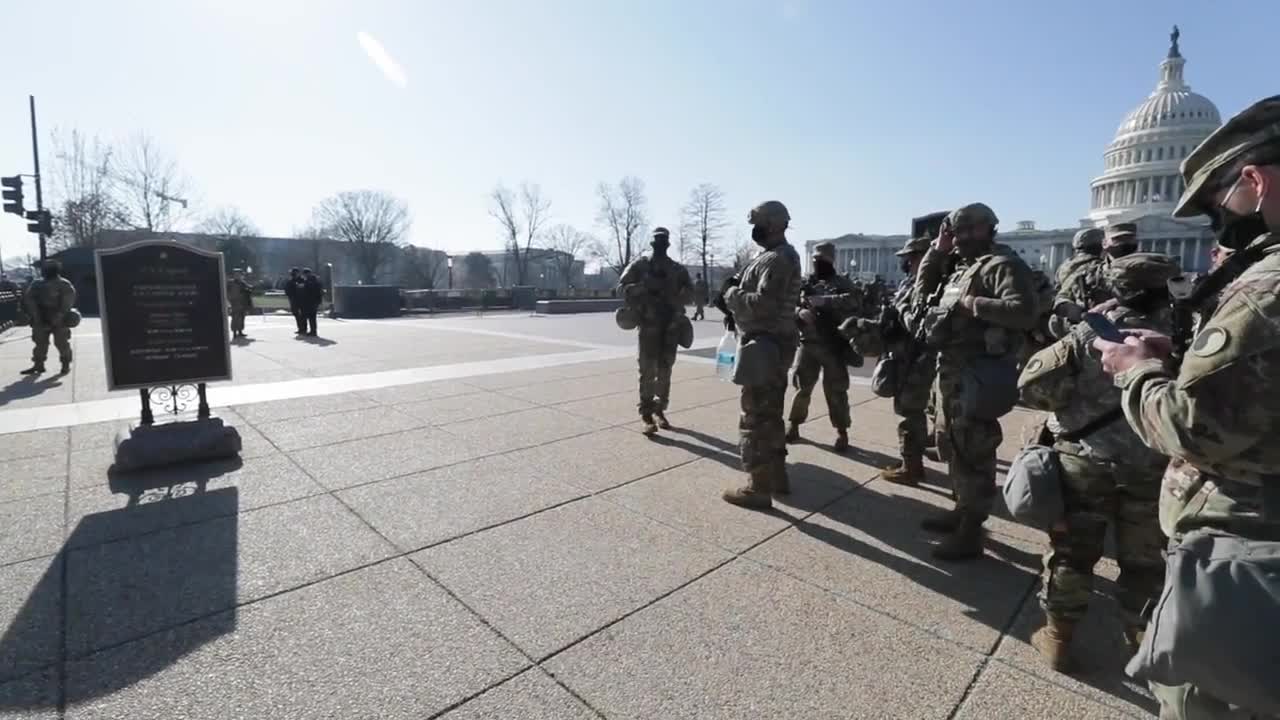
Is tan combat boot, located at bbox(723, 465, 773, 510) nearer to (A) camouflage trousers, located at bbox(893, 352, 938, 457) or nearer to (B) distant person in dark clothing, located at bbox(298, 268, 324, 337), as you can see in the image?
(A) camouflage trousers, located at bbox(893, 352, 938, 457)

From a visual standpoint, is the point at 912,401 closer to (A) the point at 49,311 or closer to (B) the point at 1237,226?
(B) the point at 1237,226

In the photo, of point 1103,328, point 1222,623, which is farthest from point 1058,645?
point 1103,328

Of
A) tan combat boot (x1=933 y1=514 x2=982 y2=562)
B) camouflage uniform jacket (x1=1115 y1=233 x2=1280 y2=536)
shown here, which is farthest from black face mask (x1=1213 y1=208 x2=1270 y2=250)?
tan combat boot (x1=933 y1=514 x2=982 y2=562)

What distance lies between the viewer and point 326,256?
243 ft

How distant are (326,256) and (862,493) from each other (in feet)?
266

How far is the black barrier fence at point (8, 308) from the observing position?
16.0 meters

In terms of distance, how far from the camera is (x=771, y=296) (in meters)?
4.29

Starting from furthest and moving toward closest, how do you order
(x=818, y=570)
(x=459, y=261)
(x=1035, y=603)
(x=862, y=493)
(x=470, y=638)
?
(x=459, y=261) → (x=862, y=493) → (x=818, y=570) → (x=1035, y=603) → (x=470, y=638)

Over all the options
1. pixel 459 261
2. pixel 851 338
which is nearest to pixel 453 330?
pixel 851 338

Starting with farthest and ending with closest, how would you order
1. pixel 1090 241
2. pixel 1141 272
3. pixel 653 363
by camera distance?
1. pixel 1090 241
2. pixel 653 363
3. pixel 1141 272

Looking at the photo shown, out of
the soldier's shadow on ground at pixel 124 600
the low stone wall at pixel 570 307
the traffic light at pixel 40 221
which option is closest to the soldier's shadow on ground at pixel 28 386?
the soldier's shadow on ground at pixel 124 600

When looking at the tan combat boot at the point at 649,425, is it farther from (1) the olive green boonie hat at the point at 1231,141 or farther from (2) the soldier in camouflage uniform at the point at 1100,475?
(1) the olive green boonie hat at the point at 1231,141

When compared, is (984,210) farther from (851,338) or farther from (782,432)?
(782,432)

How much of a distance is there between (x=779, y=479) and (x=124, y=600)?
3953mm
